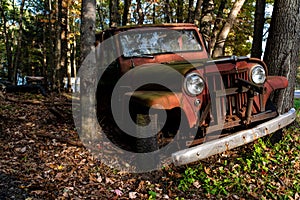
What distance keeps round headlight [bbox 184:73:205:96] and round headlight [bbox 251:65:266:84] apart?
0.89 meters

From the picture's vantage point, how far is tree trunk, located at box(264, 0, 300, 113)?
4.96 meters

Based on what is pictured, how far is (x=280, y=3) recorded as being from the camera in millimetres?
5020

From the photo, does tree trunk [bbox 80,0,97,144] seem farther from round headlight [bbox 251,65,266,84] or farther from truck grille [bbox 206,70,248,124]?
round headlight [bbox 251,65,266,84]

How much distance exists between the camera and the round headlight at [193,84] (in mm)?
3721

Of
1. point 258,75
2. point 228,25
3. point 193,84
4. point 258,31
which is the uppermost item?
point 228,25

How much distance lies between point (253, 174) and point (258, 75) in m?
1.49

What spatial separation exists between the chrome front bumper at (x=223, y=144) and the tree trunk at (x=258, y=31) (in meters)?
3.96

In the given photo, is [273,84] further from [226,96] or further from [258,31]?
[258,31]

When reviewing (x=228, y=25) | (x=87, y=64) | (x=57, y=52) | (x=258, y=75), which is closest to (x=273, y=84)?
(x=258, y=75)

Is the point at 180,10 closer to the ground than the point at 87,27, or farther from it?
farther from it

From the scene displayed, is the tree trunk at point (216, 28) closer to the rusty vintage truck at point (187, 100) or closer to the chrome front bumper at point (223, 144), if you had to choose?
the rusty vintage truck at point (187, 100)

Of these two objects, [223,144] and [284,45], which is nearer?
[223,144]

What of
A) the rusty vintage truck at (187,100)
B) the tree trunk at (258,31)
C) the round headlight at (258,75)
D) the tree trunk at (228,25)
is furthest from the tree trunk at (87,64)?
the tree trunk at (228,25)

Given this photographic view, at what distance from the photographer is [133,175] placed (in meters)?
4.06
